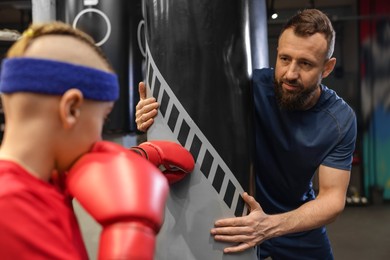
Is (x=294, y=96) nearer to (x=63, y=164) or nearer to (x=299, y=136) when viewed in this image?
(x=299, y=136)

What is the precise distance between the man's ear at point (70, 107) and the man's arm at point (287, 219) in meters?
0.53

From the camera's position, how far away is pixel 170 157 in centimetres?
92

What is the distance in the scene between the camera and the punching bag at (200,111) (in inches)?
38.9

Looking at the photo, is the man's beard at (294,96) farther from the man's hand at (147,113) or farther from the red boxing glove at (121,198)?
the red boxing glove at (121,198)

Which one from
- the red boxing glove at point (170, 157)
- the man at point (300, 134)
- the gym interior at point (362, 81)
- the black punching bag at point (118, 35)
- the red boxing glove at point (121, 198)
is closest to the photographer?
the red boxing glove at point (121, 198)

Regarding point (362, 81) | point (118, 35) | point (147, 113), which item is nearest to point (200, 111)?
point (147, 113)

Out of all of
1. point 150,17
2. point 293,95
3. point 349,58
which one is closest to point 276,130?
point 293,95

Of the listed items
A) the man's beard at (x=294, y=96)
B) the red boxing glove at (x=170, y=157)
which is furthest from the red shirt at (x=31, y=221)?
the man's beard at (x=294, y=96)

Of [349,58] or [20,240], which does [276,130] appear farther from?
[349,58]

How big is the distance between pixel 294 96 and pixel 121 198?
0.84 m

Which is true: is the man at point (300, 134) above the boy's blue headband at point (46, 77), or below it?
below

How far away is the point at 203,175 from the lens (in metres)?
0.99

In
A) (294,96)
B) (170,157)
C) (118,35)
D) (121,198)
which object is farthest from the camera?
(118,35)

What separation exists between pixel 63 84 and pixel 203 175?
512 millimetres
